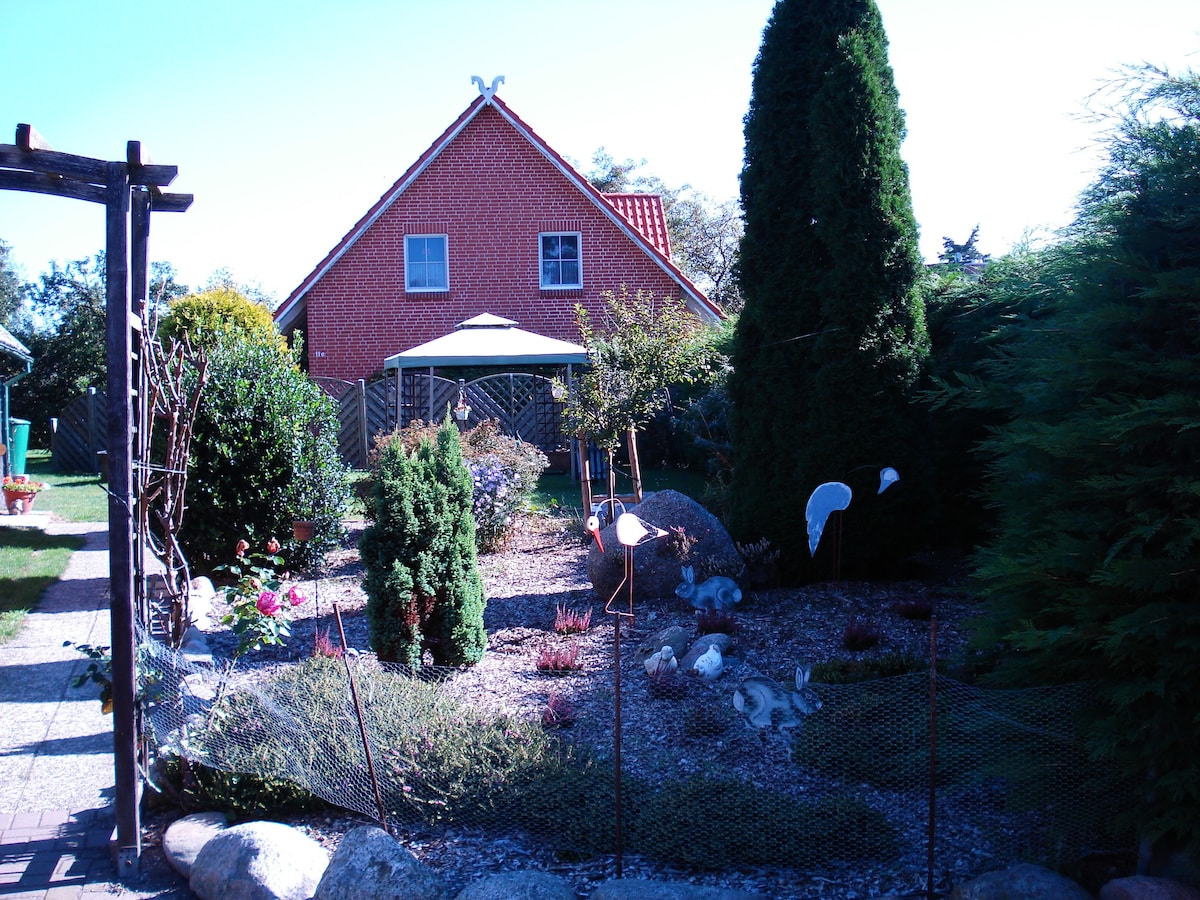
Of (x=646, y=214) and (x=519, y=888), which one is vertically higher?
(x=646, y=214)

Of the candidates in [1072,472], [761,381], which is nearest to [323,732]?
[1072,472]

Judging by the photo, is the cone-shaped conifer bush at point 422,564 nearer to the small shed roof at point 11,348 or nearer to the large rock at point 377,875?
the large rock at point 377,875

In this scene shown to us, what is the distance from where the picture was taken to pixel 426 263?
60.4ft

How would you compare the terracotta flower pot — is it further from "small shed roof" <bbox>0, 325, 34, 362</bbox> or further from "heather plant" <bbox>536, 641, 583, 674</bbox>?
"heather plant" <bbox>536, 641, 583, 674</bbox>

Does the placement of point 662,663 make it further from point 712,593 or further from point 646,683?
point 712,593

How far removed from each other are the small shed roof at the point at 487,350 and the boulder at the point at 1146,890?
475 inches

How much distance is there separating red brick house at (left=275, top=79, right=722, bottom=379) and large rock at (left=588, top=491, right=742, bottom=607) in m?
11.5

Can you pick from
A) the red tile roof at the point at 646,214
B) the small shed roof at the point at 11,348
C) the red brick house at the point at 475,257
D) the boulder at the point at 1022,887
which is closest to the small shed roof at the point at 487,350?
the red brick house at the point at 475,257

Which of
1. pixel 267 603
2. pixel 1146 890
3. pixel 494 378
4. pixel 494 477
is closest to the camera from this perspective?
pixel 1146 890

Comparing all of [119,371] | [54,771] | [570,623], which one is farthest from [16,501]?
[119,371]

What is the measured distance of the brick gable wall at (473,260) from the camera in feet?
59.7

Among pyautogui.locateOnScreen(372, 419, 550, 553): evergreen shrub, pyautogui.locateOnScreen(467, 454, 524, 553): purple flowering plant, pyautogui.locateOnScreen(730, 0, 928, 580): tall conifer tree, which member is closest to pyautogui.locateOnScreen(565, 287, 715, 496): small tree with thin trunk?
pyautogui.locateOnScreen(372, 419, 550, 553): evergreen shrub

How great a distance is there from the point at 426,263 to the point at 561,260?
102 inches

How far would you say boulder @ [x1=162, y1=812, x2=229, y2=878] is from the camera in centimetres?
387
